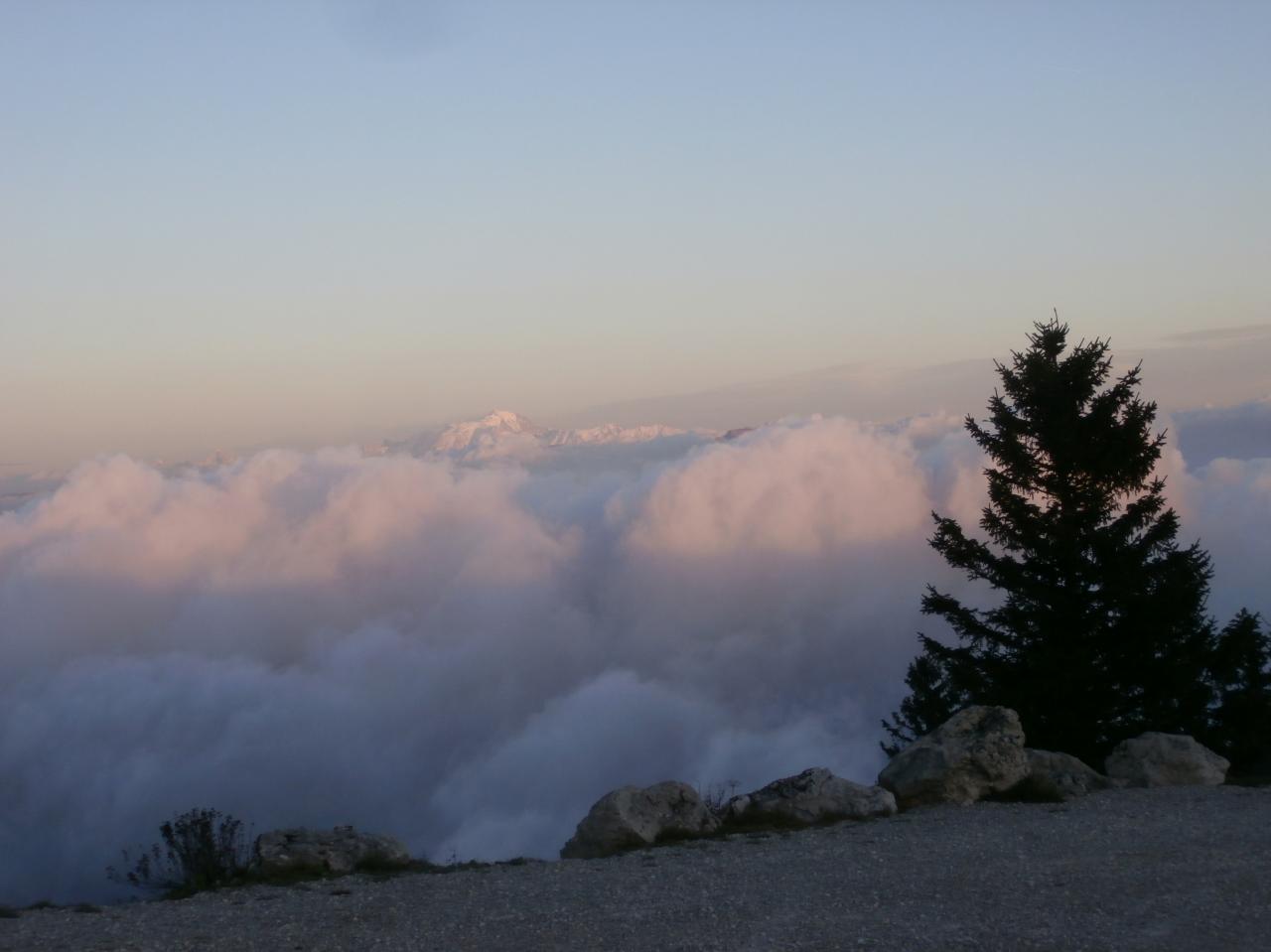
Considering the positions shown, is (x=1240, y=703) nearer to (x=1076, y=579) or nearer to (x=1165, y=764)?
(x=1076, y=579)

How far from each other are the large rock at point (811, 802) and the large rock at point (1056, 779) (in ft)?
8.16

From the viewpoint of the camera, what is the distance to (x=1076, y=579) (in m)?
26.0

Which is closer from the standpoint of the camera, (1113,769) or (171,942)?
(171,942)

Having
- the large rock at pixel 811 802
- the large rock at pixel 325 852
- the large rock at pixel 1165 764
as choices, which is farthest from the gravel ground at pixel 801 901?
the large rock at pixel 1165 764

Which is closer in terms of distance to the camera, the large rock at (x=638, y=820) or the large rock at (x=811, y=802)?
the large rock at (x=638, y=820)

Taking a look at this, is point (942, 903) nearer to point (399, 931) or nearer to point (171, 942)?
point (399, 931)

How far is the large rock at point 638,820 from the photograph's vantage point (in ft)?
49.5

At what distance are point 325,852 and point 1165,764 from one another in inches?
548

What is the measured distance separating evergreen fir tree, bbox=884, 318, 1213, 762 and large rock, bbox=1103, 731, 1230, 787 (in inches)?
205

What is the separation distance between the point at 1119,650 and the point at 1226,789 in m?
8.00

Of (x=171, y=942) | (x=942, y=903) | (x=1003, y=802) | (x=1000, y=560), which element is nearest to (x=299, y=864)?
(x=171, y=942)

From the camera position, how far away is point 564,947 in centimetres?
991

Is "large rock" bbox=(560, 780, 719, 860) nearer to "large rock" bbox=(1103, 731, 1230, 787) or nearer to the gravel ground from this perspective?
the gravel ground

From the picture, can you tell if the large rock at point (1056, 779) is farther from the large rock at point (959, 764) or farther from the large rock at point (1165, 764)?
the large rock at point (1165, 764)
